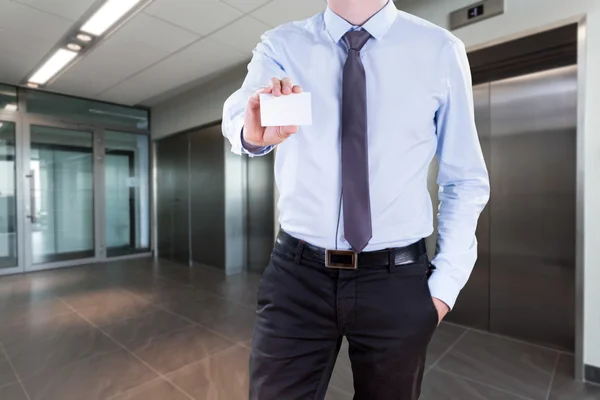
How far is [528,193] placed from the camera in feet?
9.44

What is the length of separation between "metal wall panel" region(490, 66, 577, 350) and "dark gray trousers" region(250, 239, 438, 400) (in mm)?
2463

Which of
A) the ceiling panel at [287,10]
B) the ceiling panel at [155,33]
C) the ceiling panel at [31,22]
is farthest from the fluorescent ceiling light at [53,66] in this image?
the ceiling panel at [287,10]

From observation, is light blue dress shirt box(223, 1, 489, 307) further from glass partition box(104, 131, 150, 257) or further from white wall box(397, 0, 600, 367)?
glass partition box(104, 131, 150, 257)

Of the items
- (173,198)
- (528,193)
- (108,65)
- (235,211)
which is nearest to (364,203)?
(528,193)

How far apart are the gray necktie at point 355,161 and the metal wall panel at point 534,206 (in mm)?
2591

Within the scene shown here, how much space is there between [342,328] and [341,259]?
19 cm

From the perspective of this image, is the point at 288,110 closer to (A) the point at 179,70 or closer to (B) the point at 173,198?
(A) the point at 179,70

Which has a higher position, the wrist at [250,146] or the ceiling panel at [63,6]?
the ceiling panel at [63,6]

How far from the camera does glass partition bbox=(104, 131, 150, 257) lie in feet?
21.3

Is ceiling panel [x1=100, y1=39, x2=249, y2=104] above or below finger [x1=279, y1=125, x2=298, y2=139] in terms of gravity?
above

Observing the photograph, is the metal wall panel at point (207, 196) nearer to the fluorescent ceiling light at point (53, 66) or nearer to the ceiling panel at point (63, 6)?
the fluorescent ceiling light at point (53, 66)

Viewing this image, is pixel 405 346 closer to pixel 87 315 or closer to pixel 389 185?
pixel 389 185

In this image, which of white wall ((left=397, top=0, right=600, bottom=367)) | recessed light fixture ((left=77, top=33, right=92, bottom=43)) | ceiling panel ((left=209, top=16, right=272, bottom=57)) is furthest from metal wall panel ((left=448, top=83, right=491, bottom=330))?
recessed light fixture ((left=77, top=33, right=92, bottom=43))

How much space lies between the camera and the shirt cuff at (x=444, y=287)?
941 millimetres
